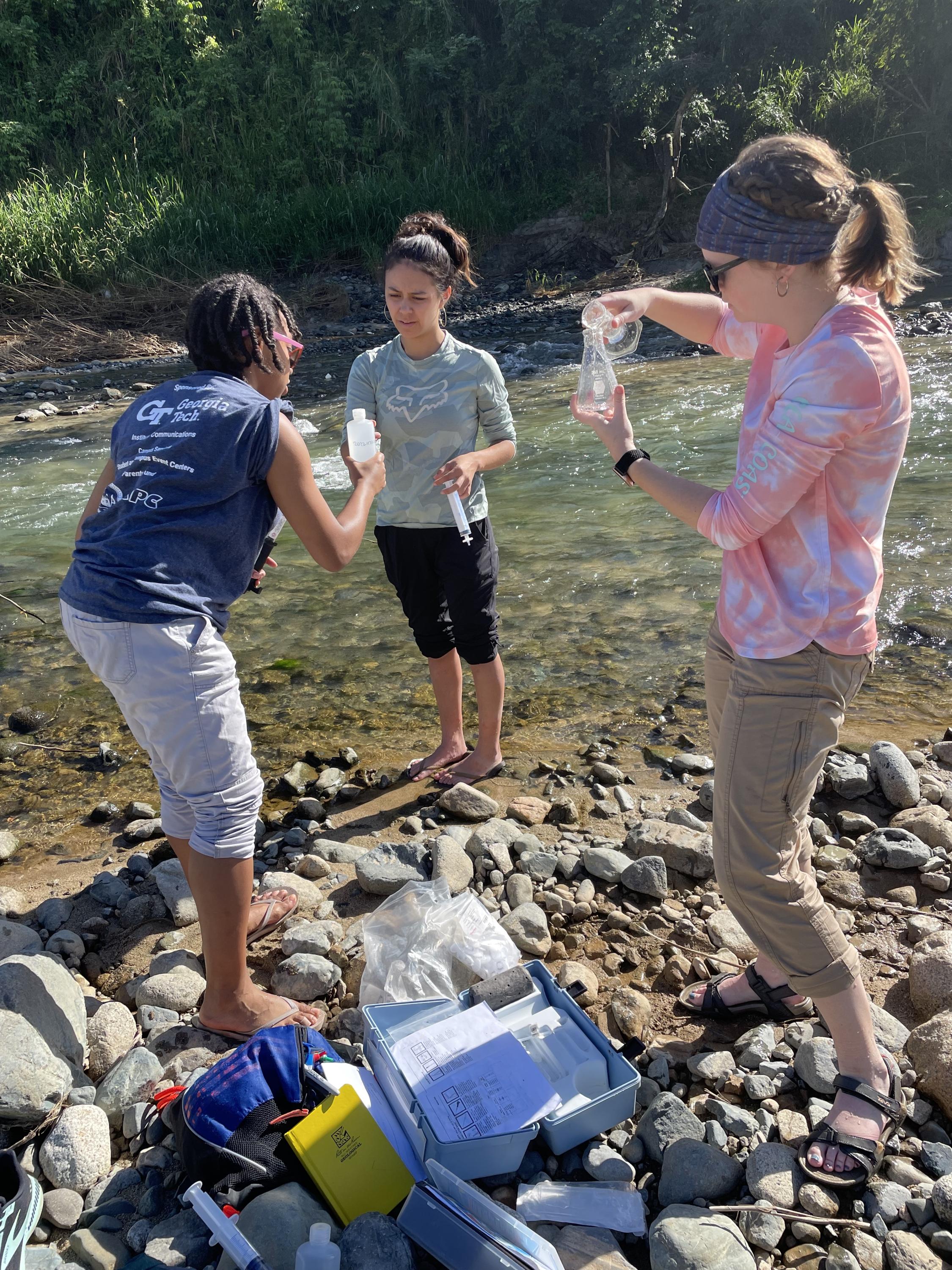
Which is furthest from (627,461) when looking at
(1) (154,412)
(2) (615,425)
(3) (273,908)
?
(3) (273,908)

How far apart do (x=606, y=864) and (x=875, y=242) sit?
1.94 m

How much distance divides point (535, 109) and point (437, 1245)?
74.3 feet

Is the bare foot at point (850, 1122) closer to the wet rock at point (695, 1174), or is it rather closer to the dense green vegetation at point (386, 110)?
the wet rock at point (695, 1174)

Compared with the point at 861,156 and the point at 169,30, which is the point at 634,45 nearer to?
the point at 861,156

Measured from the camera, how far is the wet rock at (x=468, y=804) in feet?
11.5

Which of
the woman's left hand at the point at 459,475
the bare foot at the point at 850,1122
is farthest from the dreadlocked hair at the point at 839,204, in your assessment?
the bare foot at the point at 850,1122

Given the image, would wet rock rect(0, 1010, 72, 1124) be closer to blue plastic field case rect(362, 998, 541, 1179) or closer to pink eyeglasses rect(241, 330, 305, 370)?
blue plastic field case rect(362, 998, 541, 1179)

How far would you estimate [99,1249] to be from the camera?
73.0 inches

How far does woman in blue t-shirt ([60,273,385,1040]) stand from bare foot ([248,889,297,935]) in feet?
1.40

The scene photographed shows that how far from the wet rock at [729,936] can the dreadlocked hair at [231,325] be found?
6.36 ft

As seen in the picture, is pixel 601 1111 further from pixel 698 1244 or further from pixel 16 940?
pixel 16 940

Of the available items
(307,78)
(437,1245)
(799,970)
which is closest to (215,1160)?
(437,1245)

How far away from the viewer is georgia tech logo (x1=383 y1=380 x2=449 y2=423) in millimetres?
3305

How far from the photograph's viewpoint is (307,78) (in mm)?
23500
